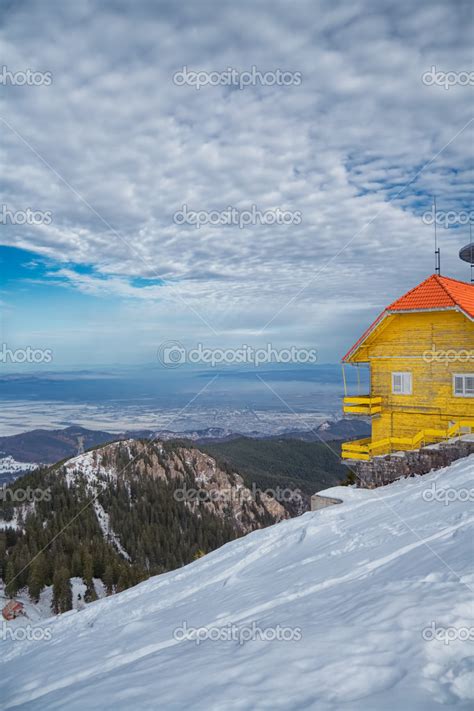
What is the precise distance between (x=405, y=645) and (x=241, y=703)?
1478 millimetres

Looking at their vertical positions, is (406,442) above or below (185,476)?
above

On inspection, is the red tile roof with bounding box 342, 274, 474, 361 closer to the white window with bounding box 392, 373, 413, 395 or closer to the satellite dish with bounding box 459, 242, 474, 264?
the white window with bounding box 392, 373, 413, 395

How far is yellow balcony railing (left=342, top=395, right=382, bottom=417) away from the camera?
20094mm

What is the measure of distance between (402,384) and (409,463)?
4360 mm

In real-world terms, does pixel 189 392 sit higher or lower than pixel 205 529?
higher

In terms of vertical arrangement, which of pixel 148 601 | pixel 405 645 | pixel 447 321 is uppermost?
pixel 447 321

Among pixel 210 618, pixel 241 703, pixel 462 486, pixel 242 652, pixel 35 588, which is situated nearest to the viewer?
pixel 241 703

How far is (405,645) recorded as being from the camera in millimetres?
4051

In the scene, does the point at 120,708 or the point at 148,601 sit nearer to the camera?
the point at 120,708

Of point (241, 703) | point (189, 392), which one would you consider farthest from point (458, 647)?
point (189, 392)

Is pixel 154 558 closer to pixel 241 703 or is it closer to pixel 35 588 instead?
pixel 35 588

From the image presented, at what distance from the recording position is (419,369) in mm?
19219

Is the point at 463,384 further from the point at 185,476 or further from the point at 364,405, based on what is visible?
the point at 185,476

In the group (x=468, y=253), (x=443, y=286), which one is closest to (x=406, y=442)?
(x=443, y=286)
